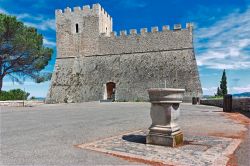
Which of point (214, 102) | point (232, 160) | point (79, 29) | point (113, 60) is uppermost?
point (79, 29)

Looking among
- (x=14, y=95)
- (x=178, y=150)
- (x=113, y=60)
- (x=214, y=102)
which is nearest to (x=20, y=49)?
(x=14, y=95)

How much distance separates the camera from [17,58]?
26.9 m

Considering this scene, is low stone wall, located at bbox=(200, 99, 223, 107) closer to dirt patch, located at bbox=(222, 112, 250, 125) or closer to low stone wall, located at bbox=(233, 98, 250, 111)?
low stone wall, located at bbox=(233, 98, 250, 111)

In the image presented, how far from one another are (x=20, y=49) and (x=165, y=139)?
25.1 m

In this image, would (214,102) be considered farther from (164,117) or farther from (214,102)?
(164,117)

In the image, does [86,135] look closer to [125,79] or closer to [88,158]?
[88,158]

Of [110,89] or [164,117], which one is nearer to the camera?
[164,117]

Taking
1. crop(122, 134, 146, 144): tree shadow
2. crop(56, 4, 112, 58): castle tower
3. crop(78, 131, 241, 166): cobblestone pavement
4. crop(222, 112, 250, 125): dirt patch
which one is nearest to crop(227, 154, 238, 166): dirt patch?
crop(78, 131, 241, 166): cobblestone pavement

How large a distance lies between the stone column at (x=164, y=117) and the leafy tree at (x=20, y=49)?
23.9 m

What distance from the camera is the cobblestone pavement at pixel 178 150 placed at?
12.5 ft

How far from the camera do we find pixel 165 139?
4801 mm

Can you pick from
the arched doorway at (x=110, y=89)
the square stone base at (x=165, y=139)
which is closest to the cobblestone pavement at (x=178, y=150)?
the square stone base at (x=165, y=139)

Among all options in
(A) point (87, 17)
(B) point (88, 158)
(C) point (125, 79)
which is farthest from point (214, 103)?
(A) point (87, 17)

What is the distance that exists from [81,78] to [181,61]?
12426 mm
